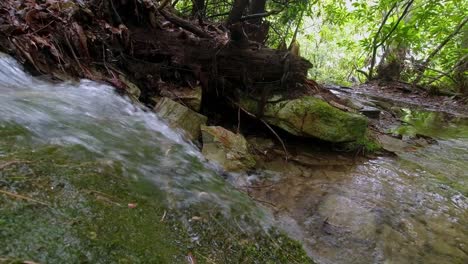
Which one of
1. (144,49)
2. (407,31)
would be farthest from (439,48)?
(144,49)

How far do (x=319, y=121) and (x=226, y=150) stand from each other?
48.8 inches

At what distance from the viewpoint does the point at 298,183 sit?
308 centimetres

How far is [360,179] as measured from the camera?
328 cm

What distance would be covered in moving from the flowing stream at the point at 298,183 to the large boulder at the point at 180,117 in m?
0.12

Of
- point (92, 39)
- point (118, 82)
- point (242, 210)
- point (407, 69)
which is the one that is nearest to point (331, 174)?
point (242, 210)

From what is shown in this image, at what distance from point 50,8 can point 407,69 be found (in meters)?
12.2

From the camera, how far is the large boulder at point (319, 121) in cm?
Answer: 380

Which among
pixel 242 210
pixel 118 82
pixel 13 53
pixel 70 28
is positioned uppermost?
pixel 70 28

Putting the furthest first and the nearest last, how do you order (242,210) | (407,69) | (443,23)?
(407,69) < (443,23) < (242,210)

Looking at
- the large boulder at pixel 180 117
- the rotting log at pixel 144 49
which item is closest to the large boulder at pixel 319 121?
the rotting log at pixel 144 49

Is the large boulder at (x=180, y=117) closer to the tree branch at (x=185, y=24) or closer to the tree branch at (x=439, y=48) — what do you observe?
the tree branch at (x=185, y=24)

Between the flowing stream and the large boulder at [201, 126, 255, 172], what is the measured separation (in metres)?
0.21

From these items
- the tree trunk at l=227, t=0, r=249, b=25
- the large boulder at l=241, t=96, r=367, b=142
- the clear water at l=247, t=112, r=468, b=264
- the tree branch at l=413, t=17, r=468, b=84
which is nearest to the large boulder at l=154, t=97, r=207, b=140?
the clear water at l=247, t=112, r=468, b=264

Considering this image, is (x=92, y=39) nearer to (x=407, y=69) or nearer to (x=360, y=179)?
(x=360, y=179)
